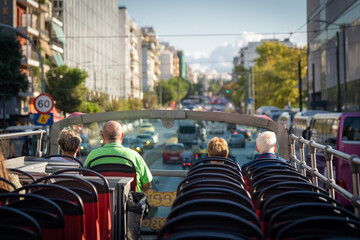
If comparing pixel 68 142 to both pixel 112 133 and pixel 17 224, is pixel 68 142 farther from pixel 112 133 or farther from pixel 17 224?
pixel 17 224

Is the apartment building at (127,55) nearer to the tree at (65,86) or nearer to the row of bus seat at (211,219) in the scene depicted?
the tree at (65,86)

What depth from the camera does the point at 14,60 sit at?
3356 centimetres

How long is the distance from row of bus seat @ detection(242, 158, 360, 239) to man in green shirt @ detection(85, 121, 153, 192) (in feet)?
5.41

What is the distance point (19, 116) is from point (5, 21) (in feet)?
32.2

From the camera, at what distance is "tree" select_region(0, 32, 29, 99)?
32.8 m

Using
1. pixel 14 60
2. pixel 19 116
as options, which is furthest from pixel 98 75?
pixel 14 60

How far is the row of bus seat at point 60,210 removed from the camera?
9.41ft

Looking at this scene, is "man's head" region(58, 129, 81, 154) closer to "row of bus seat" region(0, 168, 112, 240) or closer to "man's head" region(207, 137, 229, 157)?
"man's head" region(207, 137, 229, 157)

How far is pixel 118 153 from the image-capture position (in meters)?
5.28

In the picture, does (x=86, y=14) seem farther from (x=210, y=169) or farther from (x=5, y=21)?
(x=210, y=169)

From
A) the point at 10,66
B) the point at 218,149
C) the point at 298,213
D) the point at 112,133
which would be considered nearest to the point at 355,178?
the point at 298,213

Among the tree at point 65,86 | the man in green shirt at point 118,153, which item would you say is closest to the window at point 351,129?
the man in green shirt at point 118,153

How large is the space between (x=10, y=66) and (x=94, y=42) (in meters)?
38.3

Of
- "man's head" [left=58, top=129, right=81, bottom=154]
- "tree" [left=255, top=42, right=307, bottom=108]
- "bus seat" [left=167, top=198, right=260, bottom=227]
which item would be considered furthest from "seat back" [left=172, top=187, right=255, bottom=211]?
"tree" [left=255, top=42, right=307, bottom=108]
